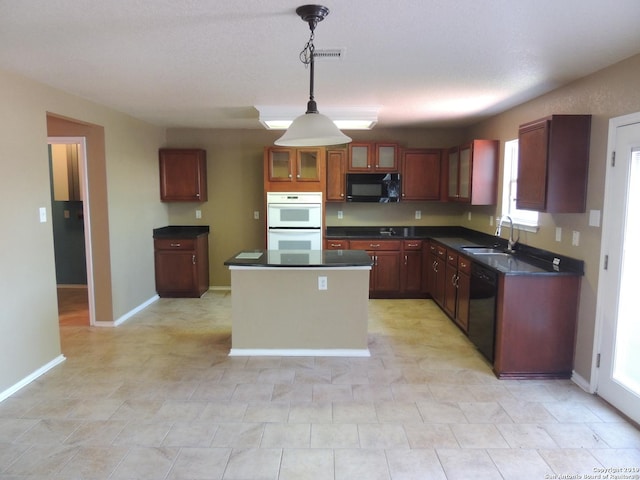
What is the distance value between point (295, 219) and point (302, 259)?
182 cm

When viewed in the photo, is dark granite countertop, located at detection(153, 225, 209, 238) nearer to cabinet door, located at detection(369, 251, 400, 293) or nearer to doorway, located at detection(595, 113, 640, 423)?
cabinet door, located at detection(369, 251, 400, 293)

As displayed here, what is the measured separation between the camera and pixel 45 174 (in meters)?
3.42

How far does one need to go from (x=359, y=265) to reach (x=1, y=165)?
2792 millimetres

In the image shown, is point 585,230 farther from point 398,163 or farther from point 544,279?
point 398,163

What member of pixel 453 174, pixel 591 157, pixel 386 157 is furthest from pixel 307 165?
pixel 591 157

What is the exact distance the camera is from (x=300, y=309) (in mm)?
3707

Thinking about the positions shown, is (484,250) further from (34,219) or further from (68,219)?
(68,219)

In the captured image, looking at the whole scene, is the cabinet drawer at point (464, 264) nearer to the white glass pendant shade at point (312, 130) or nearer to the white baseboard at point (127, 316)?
the white glass pendant shade at point (312, 130)

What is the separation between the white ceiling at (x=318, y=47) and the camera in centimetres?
206

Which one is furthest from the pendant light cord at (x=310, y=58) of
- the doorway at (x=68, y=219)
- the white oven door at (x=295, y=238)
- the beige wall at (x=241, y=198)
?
the doorway at (x=68, y=219)

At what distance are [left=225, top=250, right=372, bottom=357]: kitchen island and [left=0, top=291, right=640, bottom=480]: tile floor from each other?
150 millimetres

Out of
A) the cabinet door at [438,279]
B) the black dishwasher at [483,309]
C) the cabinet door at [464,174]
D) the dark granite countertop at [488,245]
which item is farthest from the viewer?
the cabinet door at [438,279]

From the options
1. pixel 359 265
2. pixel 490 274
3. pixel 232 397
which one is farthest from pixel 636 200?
pixel 232 397

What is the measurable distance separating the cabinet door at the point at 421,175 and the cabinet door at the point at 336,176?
33.4 inches
